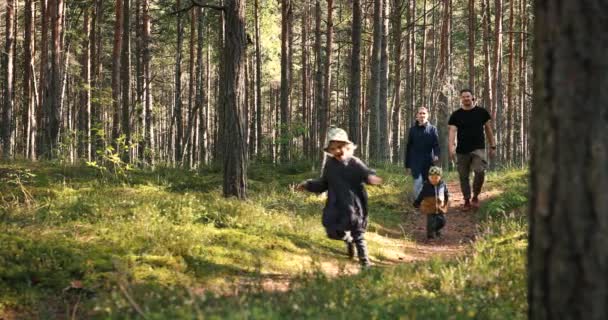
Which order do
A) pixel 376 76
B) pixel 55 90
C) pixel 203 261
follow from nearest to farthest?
pixel 203 261 → pixel 55 90 → pixel 376 76

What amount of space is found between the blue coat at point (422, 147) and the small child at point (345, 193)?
387 centimetres

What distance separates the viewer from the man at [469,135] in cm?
1091

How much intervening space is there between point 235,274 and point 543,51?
463 cm

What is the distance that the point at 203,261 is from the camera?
6.67 m

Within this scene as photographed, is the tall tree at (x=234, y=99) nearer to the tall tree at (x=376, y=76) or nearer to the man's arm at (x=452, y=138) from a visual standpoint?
the man's arm at (x=452, y=138)

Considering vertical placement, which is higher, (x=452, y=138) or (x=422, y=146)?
(x=452, y=138)

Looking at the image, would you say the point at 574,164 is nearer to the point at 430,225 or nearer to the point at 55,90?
the point at 430,225

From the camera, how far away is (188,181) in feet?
40.9

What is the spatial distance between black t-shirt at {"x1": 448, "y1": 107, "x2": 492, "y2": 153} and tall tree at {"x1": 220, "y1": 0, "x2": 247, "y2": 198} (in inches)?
171

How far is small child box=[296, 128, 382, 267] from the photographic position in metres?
7.00

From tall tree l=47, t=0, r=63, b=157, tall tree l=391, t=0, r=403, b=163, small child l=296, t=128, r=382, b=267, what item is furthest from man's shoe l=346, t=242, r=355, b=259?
tall tree l=391, t=0, r=403, b=163

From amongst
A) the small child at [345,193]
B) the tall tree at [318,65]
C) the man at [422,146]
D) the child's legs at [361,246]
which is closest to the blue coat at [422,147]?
the man at [422,146]

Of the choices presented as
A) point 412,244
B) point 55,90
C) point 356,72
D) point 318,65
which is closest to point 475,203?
point 412,244

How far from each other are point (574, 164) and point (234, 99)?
299 inches
